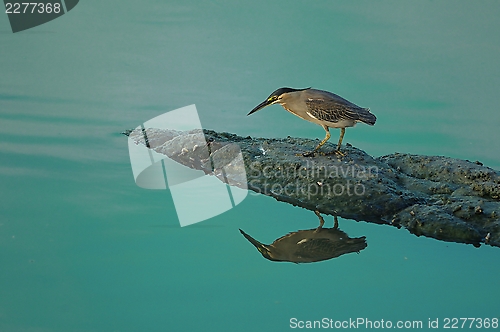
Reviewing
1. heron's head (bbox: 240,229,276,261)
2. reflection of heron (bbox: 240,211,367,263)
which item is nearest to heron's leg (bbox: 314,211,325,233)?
reflection of heron (bbox: 240,211,367,263)

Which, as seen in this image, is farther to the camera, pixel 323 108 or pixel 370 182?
pixel 323 108

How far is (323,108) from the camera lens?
7066 mm

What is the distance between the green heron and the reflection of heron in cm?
126

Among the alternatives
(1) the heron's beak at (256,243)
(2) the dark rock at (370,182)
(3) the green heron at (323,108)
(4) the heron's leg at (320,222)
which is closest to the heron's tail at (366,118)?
(3) the green heron at (323,108)

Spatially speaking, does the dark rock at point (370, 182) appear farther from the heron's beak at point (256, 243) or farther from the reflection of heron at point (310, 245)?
the heron's beak at point (256, 243)

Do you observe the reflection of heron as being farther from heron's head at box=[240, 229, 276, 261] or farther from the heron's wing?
the heron's wing

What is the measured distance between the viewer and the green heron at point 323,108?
704 cm

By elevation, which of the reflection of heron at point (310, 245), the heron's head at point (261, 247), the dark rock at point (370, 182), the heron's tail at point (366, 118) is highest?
the heron's tail at point (366, 118)

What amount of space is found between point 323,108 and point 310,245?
1.64 metres

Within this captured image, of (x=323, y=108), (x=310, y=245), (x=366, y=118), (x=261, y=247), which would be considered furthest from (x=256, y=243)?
(x=366, y=118)

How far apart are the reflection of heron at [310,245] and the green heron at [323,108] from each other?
126 cm

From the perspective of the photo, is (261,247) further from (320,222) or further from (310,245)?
(320,222)

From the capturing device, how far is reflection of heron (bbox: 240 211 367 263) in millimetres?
5941

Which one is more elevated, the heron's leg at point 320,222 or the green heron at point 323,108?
the green heron at point 323,108
